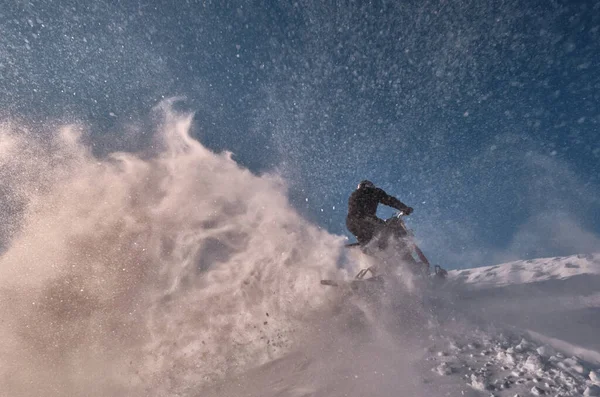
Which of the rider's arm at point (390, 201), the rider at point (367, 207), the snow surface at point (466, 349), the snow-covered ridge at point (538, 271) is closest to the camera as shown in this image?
the snow surface at point (466, 349)

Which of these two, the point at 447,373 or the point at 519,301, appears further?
the point at 519,301

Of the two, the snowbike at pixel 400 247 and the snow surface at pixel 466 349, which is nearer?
the snow surface at pixel 466 349

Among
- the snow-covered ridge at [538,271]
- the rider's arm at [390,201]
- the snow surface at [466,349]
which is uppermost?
the rider's arm at [390,201]

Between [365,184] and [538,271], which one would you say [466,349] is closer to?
[365,184]

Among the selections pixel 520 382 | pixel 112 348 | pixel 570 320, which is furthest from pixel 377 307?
pixel 112 348

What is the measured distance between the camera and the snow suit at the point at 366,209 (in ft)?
25.8

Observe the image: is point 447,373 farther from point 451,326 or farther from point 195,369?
point 195,369

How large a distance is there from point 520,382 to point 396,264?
4410 mm

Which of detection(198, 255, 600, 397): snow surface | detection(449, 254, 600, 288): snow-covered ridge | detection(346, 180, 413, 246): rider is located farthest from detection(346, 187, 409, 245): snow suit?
detection(449, 254, 600, 288): snow-covered ridge

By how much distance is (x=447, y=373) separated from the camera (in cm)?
467

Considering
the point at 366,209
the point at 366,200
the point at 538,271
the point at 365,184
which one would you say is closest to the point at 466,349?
the point at 366,209

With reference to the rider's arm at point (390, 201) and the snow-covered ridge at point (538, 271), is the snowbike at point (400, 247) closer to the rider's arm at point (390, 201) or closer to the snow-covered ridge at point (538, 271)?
the rider's arm at point (390, 201)

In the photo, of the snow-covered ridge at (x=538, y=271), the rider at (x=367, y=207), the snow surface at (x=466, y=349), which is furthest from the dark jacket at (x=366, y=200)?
the snow-covered ridge at (x=538, y=271)

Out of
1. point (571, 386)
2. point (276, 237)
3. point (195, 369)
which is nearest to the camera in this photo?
point (571, 386)
